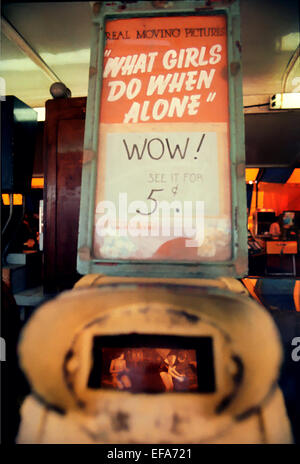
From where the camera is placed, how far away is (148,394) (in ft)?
2.86

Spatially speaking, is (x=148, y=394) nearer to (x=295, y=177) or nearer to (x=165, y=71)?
(x=165, y=71)

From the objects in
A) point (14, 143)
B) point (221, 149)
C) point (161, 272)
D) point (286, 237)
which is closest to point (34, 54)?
point (14, 143)

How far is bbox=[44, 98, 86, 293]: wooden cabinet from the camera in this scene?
2715 millimetres

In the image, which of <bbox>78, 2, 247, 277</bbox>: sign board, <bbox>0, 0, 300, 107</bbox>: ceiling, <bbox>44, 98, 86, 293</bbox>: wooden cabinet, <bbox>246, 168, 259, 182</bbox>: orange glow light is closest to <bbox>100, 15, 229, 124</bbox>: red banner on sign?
<bbox>78, 2, 247, 277</bbox>: sign board

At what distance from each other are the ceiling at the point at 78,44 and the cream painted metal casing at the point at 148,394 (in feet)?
9.75

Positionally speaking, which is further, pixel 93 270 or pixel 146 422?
pixel 93 270

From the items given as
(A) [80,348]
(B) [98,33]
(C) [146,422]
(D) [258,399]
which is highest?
(B) [98,33]

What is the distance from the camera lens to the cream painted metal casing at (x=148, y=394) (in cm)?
81

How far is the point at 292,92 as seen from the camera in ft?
13.6

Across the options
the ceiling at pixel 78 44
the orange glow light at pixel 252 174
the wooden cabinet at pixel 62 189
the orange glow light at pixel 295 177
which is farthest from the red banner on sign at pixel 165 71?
the orange glow light at pixel 295 177

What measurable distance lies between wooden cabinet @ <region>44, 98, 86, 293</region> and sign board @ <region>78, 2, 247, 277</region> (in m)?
1.38

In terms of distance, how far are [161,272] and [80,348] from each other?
1.71 ft

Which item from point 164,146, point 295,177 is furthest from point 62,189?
point 295,177

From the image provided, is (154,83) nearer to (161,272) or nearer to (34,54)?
(161,272)
